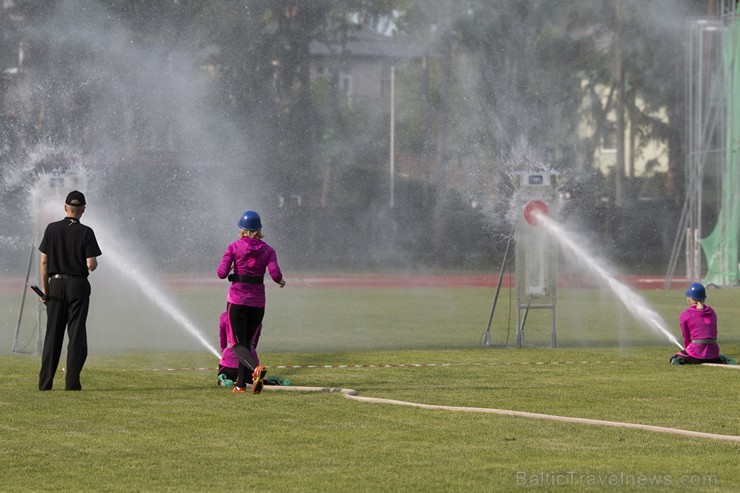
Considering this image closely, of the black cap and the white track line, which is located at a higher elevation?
the black cap

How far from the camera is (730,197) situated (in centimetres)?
3788

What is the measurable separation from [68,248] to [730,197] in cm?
2772

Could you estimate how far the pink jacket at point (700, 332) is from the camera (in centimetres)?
1527

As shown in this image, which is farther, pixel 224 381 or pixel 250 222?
pixel 224 381

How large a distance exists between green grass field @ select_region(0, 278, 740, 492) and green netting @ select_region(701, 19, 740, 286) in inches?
685

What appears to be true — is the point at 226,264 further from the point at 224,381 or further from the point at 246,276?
the point at 224,381

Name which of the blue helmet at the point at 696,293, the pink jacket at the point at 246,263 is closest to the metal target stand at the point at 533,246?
the blue helmet at the point at 696,293

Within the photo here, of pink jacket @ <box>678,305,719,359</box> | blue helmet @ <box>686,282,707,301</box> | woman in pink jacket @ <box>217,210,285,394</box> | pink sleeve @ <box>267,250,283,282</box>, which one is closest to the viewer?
pink sleeve @ <box>267,250,283,282</box>

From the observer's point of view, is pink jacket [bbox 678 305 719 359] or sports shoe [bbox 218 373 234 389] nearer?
sports shoe [bbox 218 373 234 389]

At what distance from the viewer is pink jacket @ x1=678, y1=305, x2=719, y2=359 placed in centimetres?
1527

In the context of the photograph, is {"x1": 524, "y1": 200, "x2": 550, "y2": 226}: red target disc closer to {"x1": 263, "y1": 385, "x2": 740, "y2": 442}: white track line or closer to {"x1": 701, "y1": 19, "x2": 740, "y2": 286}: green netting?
{"x1": 263, "y1": 385, "x2": 740, "y2": 442}: white track line

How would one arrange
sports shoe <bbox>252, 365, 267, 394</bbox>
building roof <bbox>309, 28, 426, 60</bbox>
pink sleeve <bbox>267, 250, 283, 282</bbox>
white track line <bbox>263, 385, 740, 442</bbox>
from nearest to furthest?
white track line <bbox>263, 385, 740, 442</bbox> → sports shoe <bbox>252, 365, 267, 394</bbox> → pink sleeve <bbox>267, 250, 283, 282</bbox> → building roof <bbox>309, 28, 426, 60</bbox>

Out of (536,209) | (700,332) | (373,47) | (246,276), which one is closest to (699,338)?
(700,332)

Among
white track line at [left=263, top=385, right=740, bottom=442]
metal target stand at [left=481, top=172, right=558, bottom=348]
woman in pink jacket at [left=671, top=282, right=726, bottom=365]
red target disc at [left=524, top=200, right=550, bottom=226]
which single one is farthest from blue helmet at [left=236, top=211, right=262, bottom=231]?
red target disc at [left=524, top=200, right=550, bottom=226]
